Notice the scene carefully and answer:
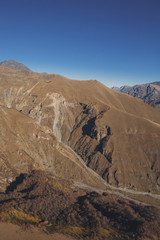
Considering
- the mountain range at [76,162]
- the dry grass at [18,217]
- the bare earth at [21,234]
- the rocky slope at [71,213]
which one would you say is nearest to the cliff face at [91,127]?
the mountain range at [76,162]

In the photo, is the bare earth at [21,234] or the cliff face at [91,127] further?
the cliff face at [91,127]

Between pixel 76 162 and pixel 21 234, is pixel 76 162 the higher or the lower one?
the lower one

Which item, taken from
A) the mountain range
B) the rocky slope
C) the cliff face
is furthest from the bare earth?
the cliff face

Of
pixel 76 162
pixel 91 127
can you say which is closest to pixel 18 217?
pixel 76 162

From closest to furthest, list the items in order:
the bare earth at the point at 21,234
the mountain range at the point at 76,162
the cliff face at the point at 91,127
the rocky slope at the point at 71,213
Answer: the bare earth at the point at 21,234 → the rocky slope at the point at 71,213 → the mountain range at the point at 76,162 → the cliff face at the point at 91,127

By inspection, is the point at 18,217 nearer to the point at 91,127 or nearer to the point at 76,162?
the point at 76,162

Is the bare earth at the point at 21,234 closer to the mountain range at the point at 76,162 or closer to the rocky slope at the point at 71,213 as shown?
the rocky slope at the point at 71,213

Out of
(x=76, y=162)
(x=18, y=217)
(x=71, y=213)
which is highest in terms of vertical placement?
(x=18, y=217)
